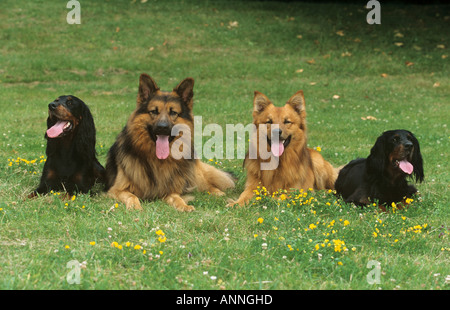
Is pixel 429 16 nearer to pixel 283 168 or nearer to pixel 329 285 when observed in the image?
pixel 283 168

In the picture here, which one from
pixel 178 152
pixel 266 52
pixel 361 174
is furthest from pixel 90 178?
pixel 266 52

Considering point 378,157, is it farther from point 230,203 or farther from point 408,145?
point 230,203

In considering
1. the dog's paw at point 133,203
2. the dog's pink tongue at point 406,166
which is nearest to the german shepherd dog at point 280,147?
the dog's paw at point 133,203

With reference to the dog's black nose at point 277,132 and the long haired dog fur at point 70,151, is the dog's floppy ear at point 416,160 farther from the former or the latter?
the long haired dog fur at point 70,151

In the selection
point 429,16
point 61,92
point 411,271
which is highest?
point 429,16

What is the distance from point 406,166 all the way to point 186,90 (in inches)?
106

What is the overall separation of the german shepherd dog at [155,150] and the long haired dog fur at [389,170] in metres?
2.07

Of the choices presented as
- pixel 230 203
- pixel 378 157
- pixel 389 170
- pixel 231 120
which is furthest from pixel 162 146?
pixel 231 120

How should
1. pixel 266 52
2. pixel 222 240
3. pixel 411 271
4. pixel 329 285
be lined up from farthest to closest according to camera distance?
pixel 266 52, pixel 222 240, pixel 411 271, pixel 329 285

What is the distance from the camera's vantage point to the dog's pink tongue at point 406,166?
580cm

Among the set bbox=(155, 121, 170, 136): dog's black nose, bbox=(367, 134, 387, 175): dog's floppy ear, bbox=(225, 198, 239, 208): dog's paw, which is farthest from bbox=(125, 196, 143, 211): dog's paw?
bbox=(367, 134, 387, 175): dog's floppy ear

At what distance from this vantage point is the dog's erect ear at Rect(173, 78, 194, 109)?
20.4ft

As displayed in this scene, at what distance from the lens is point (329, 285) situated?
4.04 meters

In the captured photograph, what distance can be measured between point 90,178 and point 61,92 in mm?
9036
